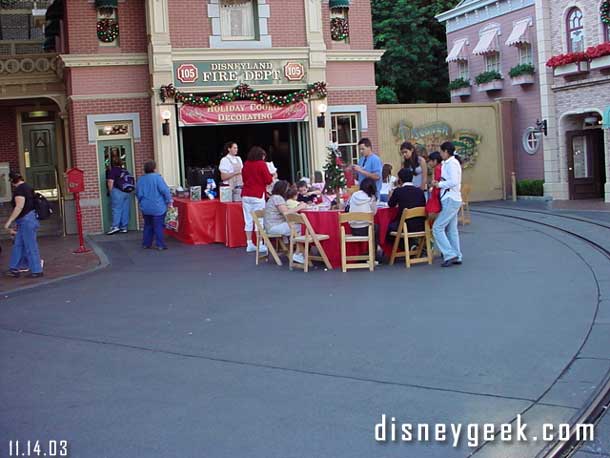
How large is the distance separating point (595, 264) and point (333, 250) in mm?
3618

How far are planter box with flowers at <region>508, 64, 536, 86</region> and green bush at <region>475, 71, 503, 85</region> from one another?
1291 mm

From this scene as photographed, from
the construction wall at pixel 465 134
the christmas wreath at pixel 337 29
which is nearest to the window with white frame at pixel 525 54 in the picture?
the construction wall at pixel 465 134

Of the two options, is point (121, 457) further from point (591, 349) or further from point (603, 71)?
point (603, 71)

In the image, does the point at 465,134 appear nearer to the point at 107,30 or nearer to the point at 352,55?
the point at 352,55

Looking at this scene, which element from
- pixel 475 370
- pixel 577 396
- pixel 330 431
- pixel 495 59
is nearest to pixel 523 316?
pixel 475 370

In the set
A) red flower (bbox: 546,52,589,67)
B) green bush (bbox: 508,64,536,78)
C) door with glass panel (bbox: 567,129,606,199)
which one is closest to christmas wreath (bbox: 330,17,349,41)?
red flower (bbox: 546,52,589,67)

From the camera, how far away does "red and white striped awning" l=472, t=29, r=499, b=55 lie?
99.4 ft

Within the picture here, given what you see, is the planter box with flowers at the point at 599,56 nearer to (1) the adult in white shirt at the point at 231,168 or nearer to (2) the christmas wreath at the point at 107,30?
(1) the adult in white shirt at the point at 231,168

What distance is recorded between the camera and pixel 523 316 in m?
8.23

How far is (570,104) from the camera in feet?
84.4

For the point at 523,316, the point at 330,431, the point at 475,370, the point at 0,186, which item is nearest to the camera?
the point at 330,431

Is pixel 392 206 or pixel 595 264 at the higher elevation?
pixel 392 206

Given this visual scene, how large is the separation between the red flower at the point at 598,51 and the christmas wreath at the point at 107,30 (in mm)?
13210

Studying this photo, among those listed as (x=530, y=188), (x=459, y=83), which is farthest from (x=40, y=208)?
(x=459, y=83)
